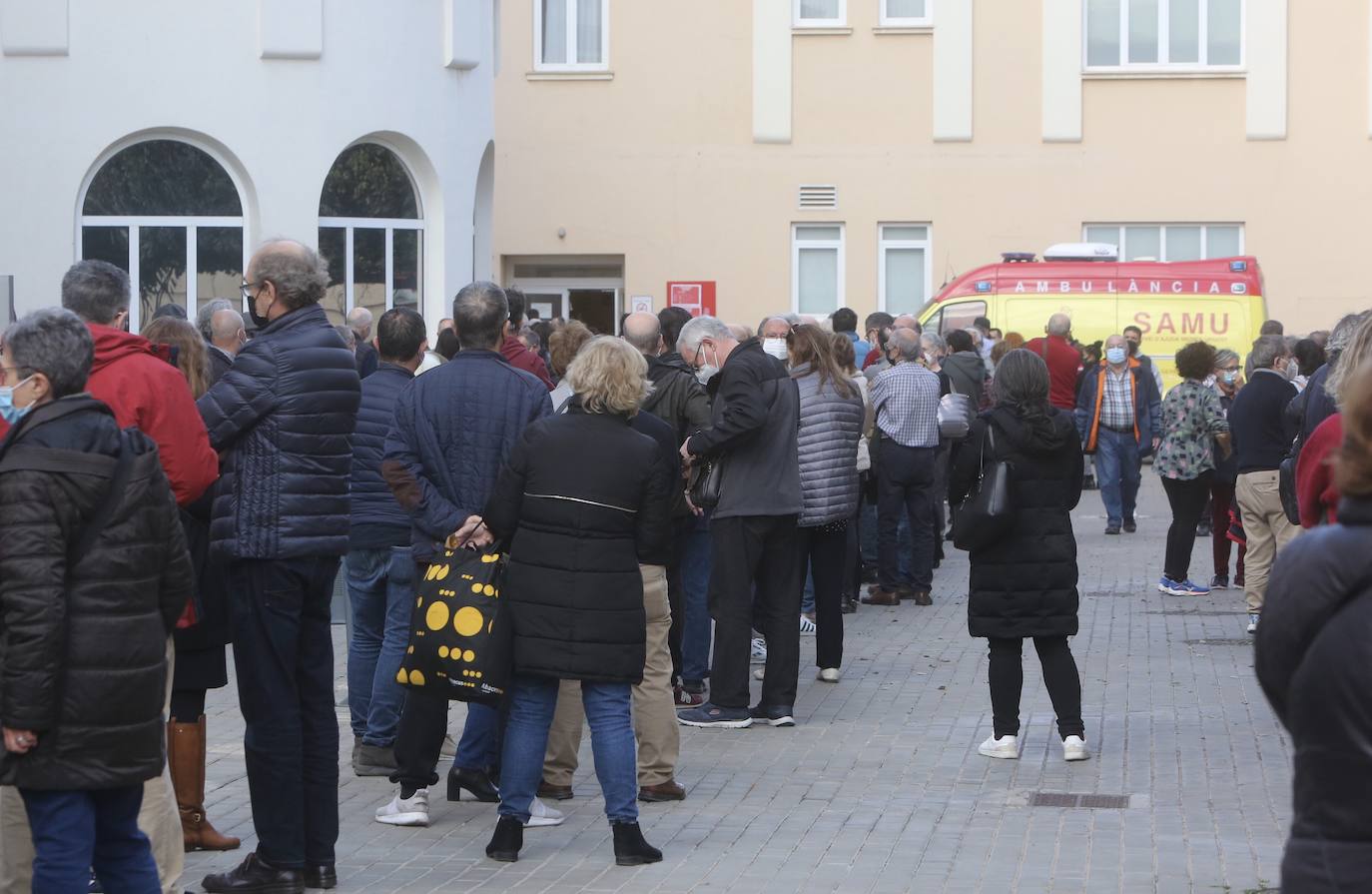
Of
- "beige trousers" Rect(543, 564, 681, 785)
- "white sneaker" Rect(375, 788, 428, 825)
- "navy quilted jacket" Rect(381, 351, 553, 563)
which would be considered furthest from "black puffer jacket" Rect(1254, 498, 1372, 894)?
"beige trousers" Rect(543, 564, 681, 785)

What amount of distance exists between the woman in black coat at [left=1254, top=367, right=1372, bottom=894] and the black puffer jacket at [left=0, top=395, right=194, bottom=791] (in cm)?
283

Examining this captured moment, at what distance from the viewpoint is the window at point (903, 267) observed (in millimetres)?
29188

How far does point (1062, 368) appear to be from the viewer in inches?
786

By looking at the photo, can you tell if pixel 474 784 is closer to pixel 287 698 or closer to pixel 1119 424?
pixel 287 698

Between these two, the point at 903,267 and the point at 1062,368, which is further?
the point at 903,267

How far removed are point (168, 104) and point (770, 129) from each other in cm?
1307

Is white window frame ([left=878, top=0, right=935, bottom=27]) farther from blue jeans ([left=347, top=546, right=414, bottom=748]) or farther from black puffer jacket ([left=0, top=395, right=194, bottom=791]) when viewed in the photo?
black puffer jacket ([left=0, top=395, right=194, bottom=791])

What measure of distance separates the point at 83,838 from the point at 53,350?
1.23 metres

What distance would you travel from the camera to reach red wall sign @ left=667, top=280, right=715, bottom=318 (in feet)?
83.5

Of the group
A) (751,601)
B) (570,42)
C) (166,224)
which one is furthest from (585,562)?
(570,42)

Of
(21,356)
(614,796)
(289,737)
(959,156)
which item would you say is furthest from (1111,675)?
(959,156)

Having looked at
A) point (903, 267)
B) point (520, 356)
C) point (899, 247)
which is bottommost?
point (520, 356)

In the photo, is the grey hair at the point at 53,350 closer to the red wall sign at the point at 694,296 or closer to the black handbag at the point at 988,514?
the black handbag at the point at 988,514

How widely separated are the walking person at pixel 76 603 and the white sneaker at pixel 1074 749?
4828 millimetres
